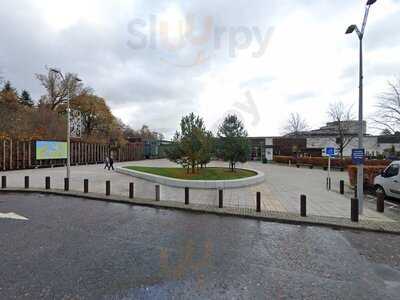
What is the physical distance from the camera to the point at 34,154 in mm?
22328

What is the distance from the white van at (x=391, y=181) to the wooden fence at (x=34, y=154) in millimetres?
25825

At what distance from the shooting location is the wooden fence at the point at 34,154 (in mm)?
20172

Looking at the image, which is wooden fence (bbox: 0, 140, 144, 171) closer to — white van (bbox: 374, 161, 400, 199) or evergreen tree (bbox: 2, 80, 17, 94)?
evergreen tree (bbox: 2, 80, 17, 94)

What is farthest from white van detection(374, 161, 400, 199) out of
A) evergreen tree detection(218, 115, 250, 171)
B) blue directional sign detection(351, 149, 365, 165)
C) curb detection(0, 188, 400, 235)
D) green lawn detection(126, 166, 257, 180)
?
evergreen tree detection(218, 115, 250, 171)

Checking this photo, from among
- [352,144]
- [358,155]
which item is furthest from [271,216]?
[352,144]

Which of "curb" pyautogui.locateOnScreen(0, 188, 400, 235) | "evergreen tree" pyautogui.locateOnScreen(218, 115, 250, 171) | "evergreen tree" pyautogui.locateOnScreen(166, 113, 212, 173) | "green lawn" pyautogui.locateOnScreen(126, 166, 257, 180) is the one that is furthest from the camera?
"evergreen tree" pyautogui.locateOnScreen(218, 115, 250, 171)

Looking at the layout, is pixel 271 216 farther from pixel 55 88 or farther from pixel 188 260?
pixel 55 88

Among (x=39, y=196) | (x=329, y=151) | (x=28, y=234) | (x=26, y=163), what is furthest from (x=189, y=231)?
(x=26, y=163)

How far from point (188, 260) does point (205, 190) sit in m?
7.47

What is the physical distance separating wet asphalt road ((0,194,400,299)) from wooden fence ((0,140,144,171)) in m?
18.3

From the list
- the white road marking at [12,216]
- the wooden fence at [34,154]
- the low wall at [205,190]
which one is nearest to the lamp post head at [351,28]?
the low wall at [205,190]

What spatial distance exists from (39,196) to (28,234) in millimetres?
5430

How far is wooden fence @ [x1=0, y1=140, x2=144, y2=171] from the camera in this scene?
20.2 metres

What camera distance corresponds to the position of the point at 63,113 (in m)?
37.2
